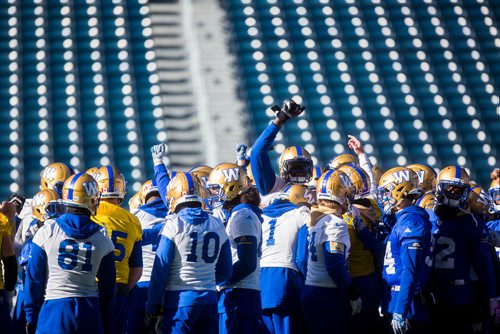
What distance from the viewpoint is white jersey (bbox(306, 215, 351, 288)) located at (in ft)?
17.3

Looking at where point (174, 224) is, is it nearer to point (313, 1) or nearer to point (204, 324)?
point (204, 324)

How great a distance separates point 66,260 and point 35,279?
0.19 meters

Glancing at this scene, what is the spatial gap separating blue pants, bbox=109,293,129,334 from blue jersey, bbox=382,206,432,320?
1.65m

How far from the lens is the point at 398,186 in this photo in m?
5.95

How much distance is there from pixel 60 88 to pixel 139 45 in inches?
61.4

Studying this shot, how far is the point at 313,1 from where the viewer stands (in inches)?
631

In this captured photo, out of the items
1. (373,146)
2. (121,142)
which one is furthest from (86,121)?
(373,146)

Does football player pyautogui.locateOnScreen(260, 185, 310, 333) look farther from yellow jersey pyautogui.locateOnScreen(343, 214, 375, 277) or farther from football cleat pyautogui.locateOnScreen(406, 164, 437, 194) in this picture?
football cleat pyautogui.locateOnScreen(406, 164, 437, 194)

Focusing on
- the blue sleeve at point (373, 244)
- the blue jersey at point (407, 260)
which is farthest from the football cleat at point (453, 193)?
the blue sleeve at point (373, 244)

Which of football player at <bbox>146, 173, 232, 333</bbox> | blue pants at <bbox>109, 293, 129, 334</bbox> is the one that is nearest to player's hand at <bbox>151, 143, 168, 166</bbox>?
blue pants at <bbox>109, 293, 129, 334</bbox>

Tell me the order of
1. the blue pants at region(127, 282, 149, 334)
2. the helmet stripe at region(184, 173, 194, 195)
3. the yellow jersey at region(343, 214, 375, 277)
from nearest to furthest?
the helmet stripe at region(184, 173, 194, 195) → the yellow jersey at region(343, 214, 375, 277) → the blue pants at region(127, 282, 149, 334)

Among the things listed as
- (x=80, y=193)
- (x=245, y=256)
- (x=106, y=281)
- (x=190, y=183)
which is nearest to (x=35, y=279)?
(x=106, y=281)

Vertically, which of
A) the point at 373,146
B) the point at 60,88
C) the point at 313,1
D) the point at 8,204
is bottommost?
the point at 8,204

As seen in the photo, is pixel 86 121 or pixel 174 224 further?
pixel 86 121
